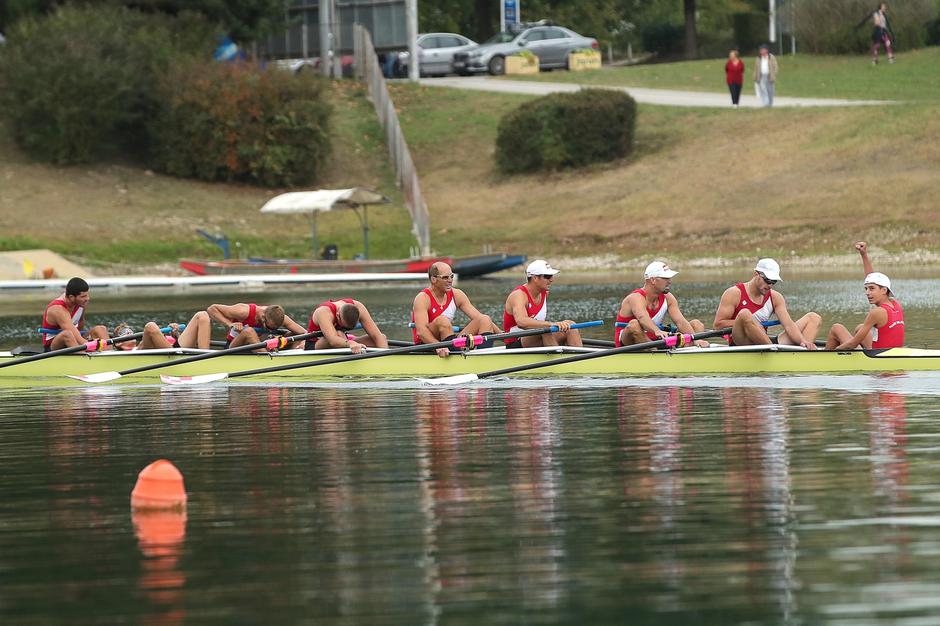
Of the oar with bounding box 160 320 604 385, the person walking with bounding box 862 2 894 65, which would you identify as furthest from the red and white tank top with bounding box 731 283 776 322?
the person walking with bounding box 862 2 894 65

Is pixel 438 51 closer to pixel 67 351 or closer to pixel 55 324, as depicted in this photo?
pixel 55 324

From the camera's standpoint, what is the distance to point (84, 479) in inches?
509

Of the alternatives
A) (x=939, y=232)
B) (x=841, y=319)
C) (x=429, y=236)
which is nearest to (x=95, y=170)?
(x=429, y=236)

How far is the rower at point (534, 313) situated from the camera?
63.2 feet

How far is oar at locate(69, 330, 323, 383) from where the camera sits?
64.9 feet

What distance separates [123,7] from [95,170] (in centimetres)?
586

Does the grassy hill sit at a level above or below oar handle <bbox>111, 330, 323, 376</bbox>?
above

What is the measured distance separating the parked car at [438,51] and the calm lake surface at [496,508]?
45.8 m

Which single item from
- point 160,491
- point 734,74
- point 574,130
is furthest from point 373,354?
A: point 734,74

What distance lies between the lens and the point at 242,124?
49969mm

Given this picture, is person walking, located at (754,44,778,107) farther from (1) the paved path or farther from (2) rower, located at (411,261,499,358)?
(2) rower, located at (411,261,499,358)

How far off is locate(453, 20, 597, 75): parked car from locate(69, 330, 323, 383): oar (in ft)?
142

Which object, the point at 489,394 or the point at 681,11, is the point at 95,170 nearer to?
the point at 489,394

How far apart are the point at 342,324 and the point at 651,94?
3706 cm
